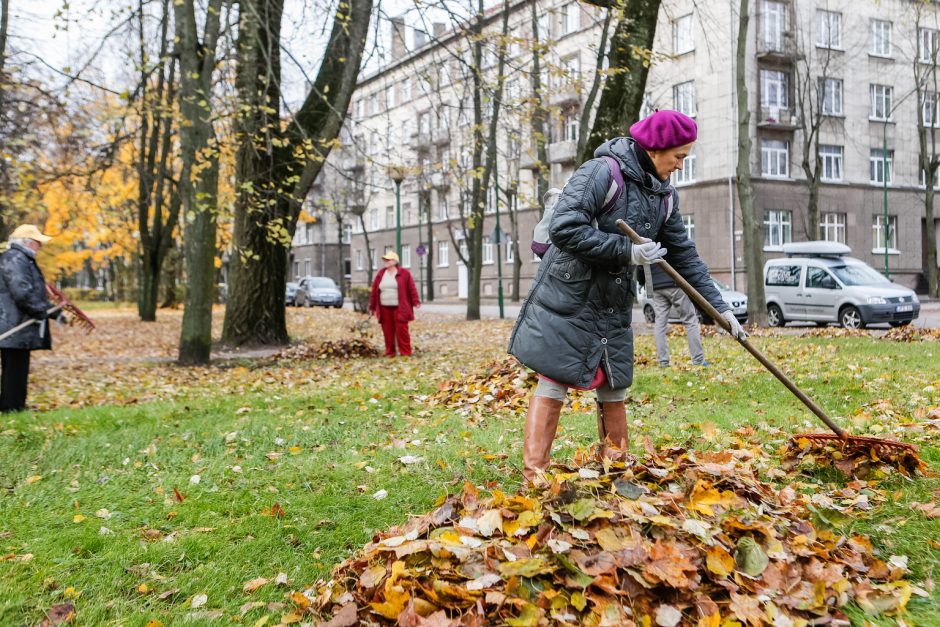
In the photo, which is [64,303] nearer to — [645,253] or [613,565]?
[645,253]

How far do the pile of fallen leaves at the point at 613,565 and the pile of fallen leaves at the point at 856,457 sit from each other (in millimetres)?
1090

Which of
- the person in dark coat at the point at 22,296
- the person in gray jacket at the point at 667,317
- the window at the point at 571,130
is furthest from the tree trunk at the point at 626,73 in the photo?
the window at the point at 571,130

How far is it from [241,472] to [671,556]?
331 centimetres

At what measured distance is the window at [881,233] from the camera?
3612 centimetres

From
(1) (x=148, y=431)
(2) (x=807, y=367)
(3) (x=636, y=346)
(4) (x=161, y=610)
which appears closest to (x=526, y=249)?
(3) (x=636, y=346)

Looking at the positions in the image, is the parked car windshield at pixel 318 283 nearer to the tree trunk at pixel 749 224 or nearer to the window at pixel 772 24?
the window at pixel 772 24

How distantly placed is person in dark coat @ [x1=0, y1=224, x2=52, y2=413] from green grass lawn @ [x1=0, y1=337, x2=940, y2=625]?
749mm

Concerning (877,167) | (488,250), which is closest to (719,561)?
(877,167)

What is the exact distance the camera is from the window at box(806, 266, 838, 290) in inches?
721

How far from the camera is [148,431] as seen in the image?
6.61 m

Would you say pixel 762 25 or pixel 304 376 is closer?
pixel 304 376

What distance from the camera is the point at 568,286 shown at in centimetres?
377

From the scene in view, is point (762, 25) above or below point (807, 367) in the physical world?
above

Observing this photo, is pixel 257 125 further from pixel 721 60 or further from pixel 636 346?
pixel 721 60
